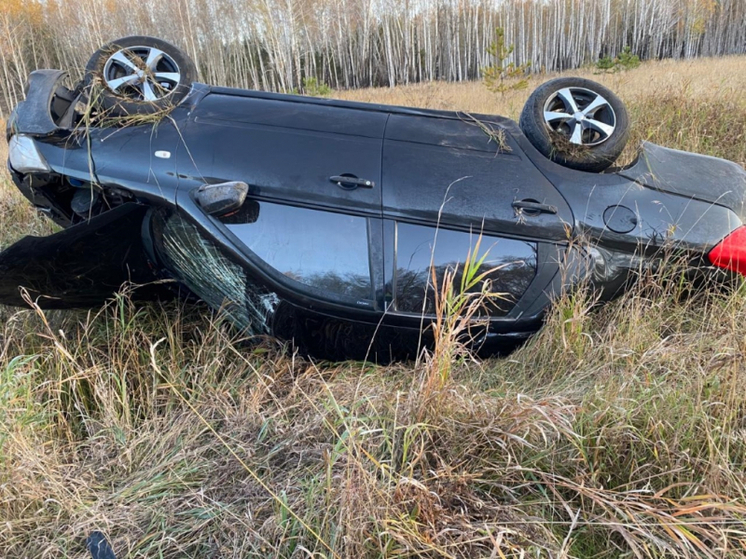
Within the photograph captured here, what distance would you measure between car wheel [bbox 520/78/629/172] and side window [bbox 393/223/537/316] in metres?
0.65

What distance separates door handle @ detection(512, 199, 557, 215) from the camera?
2260 millimetres

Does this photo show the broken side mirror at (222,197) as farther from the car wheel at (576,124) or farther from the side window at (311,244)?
the car wheel at (576,124)

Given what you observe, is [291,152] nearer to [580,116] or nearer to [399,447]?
[399,447]

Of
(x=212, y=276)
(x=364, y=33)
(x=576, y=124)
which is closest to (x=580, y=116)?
(x=576, y=124)

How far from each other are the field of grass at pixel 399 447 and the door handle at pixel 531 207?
1.47 ft

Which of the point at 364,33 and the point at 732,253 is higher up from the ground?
the point at 364,33

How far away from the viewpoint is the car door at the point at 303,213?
2176 mm

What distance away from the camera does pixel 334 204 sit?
7.19 ft

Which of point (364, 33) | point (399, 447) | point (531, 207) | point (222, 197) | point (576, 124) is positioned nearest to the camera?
point (399, 447)

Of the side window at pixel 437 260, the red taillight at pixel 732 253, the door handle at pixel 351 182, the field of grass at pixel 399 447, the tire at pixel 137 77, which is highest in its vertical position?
the tire at pixel 137 77

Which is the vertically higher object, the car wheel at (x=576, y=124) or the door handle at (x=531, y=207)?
the car wheel at (x=576, y=124)

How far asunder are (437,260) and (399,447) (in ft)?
2.86

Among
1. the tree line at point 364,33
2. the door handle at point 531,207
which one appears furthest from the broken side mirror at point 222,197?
the tree line at point 364,33

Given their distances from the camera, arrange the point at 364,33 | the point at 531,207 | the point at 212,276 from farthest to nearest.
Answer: the point at 364,33
the point at 212,276
the point at 531,207
